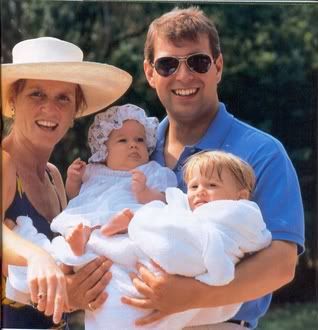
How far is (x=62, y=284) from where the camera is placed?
4023mm

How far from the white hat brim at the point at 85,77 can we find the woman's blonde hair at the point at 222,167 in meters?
0.44

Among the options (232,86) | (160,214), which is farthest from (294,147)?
(160,214)

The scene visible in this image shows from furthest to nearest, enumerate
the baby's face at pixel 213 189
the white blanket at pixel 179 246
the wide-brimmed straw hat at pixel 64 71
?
the wide-brimmed straw hat at pixel 64 71
the baby's face at pixel 213 189
the white blanket at pixel 179 246

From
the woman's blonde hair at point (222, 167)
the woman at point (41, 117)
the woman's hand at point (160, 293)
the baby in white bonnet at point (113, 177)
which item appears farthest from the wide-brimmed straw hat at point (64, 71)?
the woman's hand at point (160, 293)

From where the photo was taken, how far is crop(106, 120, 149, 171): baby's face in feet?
13.3

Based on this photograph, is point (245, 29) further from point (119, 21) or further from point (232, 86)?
point (119, 21)

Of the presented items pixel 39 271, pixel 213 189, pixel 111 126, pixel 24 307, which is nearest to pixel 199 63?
pixel 111 126

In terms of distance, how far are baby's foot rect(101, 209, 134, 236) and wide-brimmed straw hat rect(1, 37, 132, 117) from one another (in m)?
0.47

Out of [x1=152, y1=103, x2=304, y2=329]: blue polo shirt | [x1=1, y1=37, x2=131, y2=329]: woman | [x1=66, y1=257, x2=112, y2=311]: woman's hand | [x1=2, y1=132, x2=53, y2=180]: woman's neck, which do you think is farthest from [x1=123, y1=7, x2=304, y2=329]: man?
[x1=2, y1=132, x2=53, y2=180]: woman's neck

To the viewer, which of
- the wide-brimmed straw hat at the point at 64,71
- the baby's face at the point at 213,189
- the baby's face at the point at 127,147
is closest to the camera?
the baby's face at the point at 213,189

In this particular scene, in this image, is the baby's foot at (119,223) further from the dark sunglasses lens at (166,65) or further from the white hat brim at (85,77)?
the dark sunglasses lens at (166,65)

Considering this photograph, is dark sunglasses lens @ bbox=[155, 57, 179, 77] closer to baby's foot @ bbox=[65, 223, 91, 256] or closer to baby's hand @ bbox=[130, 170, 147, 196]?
baby's hand @ bbox=[130, 170, 147, 196]

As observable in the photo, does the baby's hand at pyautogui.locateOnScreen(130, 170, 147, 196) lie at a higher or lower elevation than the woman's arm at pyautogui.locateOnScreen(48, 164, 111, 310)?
higher

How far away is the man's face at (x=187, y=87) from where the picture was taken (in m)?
4.18
